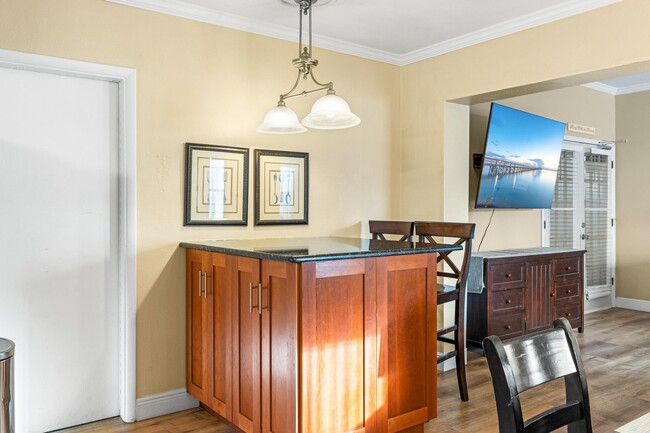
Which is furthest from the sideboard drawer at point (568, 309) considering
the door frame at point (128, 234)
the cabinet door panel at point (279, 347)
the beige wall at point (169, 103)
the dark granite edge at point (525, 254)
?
the door frame at point (128, 234)

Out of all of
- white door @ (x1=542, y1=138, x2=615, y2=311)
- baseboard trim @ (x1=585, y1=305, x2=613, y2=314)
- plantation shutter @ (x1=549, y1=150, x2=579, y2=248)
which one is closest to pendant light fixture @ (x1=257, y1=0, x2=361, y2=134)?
white door @ (x1=542, y1=138, x2=615, y2=311)

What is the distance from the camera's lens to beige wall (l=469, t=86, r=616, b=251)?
4707 millimetres

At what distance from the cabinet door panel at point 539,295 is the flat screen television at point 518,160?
609 mm

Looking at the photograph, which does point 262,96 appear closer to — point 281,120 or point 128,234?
point 281,120

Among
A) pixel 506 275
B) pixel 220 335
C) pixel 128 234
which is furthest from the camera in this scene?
pixel 506 275

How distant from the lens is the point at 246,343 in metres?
2.55

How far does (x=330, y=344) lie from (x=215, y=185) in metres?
1.49

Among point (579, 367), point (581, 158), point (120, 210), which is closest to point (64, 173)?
point (120, 210)

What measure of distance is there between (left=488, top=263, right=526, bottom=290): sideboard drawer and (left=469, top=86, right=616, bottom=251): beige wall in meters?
0.45

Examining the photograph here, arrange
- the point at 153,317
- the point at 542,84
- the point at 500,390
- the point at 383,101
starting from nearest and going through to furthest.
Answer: the point at 500,390 → the point at 153,317 → the point at 542,84 → the point at 383,101

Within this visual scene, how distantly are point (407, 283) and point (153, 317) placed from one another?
159 centimetres

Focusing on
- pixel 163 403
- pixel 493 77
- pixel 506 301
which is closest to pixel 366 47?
pixel 493 77

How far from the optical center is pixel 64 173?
2928mm

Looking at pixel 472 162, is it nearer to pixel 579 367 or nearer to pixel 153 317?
pixel 153 317
